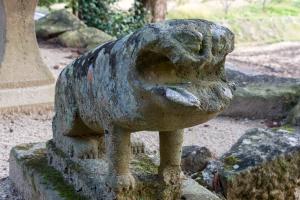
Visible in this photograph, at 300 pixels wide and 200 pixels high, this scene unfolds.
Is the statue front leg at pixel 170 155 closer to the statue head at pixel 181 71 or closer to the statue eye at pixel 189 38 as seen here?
the statue head at pixel 181 71

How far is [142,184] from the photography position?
2160 mm

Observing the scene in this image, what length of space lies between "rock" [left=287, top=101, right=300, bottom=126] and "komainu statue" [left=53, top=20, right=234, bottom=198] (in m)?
2.87

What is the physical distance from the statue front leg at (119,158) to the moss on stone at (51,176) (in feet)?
1.04

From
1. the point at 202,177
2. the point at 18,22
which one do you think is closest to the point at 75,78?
the point at 202,177

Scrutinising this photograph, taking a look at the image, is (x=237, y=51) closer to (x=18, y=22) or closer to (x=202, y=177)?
(x=18, y=22)

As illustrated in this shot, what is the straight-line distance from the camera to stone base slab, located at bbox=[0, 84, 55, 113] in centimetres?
511

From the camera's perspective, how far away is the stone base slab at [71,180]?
7.16ft

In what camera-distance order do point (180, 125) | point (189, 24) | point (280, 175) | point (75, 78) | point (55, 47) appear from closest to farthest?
1. point (189, 24)
2. point (180, 125)
3. point (75, 78)
4. point (280, 175)
5. point (55, 47)

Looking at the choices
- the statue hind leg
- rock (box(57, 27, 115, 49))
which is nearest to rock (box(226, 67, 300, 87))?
rock (box(57, 27, 115, 49))

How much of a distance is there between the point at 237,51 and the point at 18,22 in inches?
281

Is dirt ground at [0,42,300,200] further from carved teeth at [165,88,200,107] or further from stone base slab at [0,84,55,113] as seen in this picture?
carved teeth at [165,88,200,107]

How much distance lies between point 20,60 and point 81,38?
Result: 3619 mm

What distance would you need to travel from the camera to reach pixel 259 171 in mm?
2789

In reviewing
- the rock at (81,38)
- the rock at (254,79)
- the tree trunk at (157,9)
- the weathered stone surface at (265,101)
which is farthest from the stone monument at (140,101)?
the tree trunk at (157,9)
